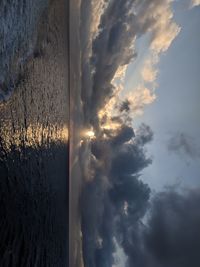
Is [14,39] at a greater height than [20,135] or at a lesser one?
greater

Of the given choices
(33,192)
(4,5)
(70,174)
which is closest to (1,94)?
(4,5)

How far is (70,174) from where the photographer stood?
43.3 m

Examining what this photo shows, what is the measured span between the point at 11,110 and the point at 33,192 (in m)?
5.12

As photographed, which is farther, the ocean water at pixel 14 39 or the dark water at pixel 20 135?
the ocean water at pixel 14 39

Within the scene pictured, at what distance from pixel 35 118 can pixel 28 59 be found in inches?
98.8

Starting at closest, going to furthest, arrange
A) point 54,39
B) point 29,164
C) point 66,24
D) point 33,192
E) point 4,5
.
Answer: point 4,5 < point 29,164 < point 33,192 < point 54,39 < point 66,24

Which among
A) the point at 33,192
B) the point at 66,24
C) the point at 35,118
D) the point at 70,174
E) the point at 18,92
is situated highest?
the point at 66,24

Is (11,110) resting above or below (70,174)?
below

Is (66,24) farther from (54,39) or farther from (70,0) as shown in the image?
(54,39)

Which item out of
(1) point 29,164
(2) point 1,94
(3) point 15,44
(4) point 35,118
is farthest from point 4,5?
(1) point 29,164

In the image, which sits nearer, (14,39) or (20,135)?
(20,135)

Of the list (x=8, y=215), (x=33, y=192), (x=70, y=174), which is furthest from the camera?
(x=70, y=174)

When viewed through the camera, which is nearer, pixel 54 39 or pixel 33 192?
pixel 33 192

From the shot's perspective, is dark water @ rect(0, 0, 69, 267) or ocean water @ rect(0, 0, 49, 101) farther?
ocean water @ rect(0, 0, 49, 101)
